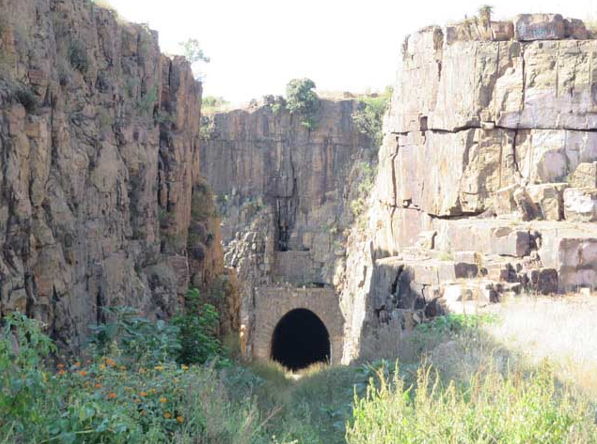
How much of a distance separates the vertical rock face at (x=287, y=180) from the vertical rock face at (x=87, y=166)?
13.6 m

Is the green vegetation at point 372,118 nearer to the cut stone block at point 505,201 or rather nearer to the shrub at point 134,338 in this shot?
the cut stone block at point 505,201

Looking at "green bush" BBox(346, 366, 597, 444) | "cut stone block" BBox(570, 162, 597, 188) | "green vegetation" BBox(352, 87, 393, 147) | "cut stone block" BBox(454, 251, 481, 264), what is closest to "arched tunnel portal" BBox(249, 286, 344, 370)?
"green vegetation" BBox(352, 87, 393, 147)

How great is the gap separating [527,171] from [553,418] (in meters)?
12.8

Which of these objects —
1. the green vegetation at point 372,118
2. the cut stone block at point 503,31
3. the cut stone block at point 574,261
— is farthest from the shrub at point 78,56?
the green vegetation at point 372,118

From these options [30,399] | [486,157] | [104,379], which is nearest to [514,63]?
[486,157]

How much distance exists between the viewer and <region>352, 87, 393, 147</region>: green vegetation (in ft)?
103

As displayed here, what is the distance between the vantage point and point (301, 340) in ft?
104

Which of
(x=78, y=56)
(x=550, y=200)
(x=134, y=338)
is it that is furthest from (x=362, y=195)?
(x=134, y=338)

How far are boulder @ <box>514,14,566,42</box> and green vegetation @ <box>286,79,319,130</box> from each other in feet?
50.7

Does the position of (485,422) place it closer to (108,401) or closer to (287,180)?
(108,401)

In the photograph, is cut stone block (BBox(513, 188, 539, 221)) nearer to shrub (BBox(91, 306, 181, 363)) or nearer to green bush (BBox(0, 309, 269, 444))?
shrub (BBox(91, 306, 181, 363))

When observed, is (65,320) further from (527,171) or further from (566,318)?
(527,171)

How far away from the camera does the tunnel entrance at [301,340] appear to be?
30484 mm

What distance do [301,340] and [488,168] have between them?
16.7 metres
